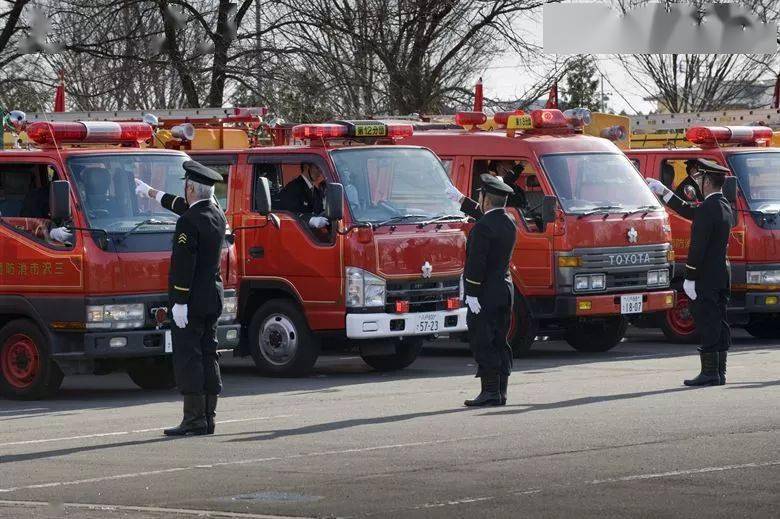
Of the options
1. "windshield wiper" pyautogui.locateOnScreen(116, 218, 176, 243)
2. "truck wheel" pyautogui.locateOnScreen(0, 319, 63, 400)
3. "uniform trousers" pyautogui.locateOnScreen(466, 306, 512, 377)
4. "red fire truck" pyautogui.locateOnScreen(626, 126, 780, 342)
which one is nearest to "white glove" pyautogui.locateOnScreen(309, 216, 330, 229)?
"windshield wiper" pyautogui.locateOnScreen(116, 218, 176, 243)

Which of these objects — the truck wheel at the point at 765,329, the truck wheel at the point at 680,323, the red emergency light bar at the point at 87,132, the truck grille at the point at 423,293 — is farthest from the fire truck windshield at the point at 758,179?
the red emergency light bar at the point at 87,132

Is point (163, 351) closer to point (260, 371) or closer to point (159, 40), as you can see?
point (260, 371)

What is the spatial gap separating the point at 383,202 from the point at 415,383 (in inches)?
70.6

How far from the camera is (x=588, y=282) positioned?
17516 millimetres

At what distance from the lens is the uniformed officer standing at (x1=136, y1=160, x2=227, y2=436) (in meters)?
11.6

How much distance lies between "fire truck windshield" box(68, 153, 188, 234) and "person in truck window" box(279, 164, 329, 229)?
60.6 inches

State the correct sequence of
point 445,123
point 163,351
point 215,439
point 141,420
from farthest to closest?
point 445,123
point 163,351
point 141,420
point 215,439

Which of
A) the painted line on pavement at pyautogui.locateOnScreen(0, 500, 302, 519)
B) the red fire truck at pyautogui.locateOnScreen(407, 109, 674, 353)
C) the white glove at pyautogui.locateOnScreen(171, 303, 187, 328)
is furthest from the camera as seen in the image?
the red fire truck at pyautogui.locateOnScreen(407, 109, 674, 353)

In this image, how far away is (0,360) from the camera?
14.6 m

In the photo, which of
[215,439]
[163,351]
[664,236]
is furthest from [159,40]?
[215,439]

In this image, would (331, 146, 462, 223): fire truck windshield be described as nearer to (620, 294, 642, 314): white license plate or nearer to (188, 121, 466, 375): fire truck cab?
(188, 121, 466, 375): fire truck cab

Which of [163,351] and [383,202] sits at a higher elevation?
[383,202]

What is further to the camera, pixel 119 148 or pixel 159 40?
pixel 159 40

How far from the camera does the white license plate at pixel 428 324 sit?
1580cm
